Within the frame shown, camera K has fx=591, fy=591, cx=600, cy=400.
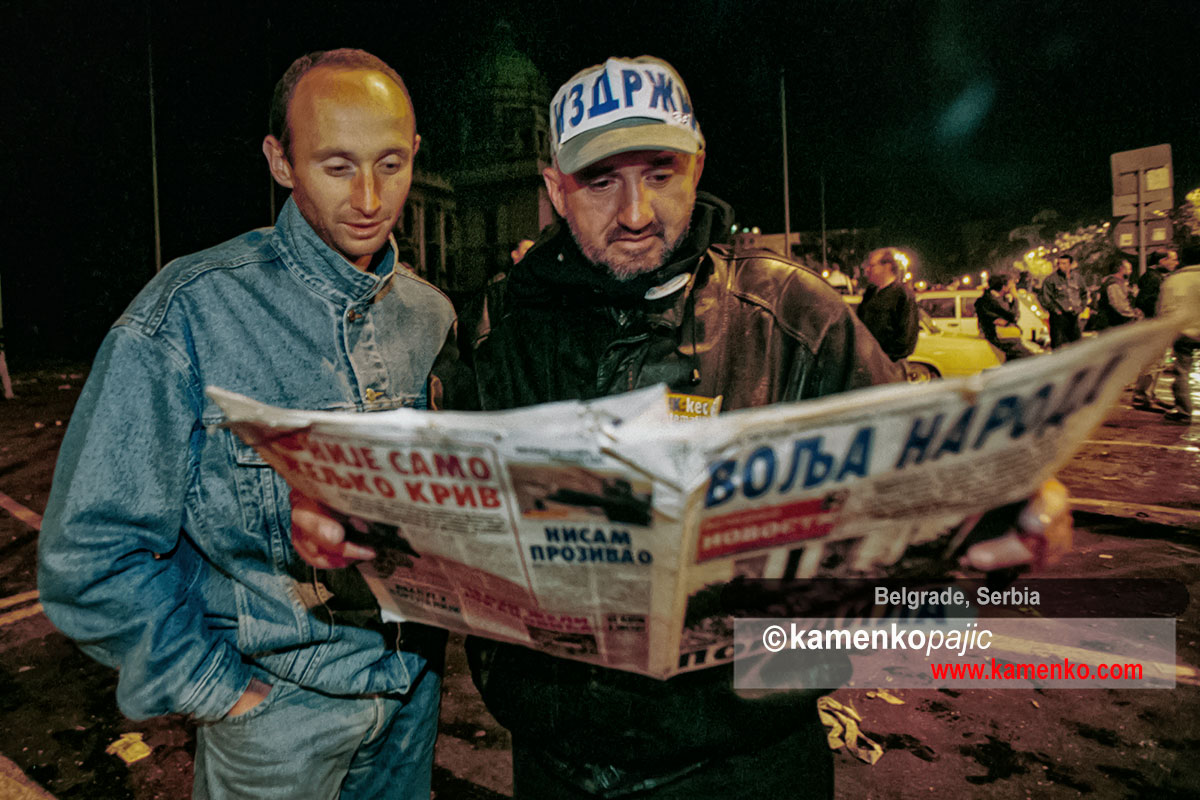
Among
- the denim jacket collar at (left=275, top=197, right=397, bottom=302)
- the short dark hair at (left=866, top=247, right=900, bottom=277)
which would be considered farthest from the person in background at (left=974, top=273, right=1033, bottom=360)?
the denim jacket collar at (left=275, top=197, right=397, bottom=302)

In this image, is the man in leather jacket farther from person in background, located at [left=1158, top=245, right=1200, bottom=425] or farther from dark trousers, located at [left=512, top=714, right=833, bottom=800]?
person in background, located at [left=1158, top=245, right=1200, bottom=425]

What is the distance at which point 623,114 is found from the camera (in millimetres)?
1399

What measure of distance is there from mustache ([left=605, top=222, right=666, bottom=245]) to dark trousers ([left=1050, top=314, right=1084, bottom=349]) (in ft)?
38.6

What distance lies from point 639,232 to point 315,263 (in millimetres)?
779

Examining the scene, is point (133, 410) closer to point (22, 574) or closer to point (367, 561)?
point (367, 561)

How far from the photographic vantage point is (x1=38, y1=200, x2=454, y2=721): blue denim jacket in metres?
1.12

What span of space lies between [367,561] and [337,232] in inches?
32.2

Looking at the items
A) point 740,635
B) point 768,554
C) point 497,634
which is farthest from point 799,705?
point 497,634

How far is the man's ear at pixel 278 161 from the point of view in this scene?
149 cm

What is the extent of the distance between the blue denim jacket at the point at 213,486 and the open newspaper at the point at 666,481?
1.33 feet

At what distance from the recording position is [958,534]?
89 centimetres

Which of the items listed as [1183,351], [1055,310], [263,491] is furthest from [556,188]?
[1055,310]

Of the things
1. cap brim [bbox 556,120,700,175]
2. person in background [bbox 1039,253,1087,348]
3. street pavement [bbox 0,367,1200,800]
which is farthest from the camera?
person in background [bbox 1039,253,1087,348]
